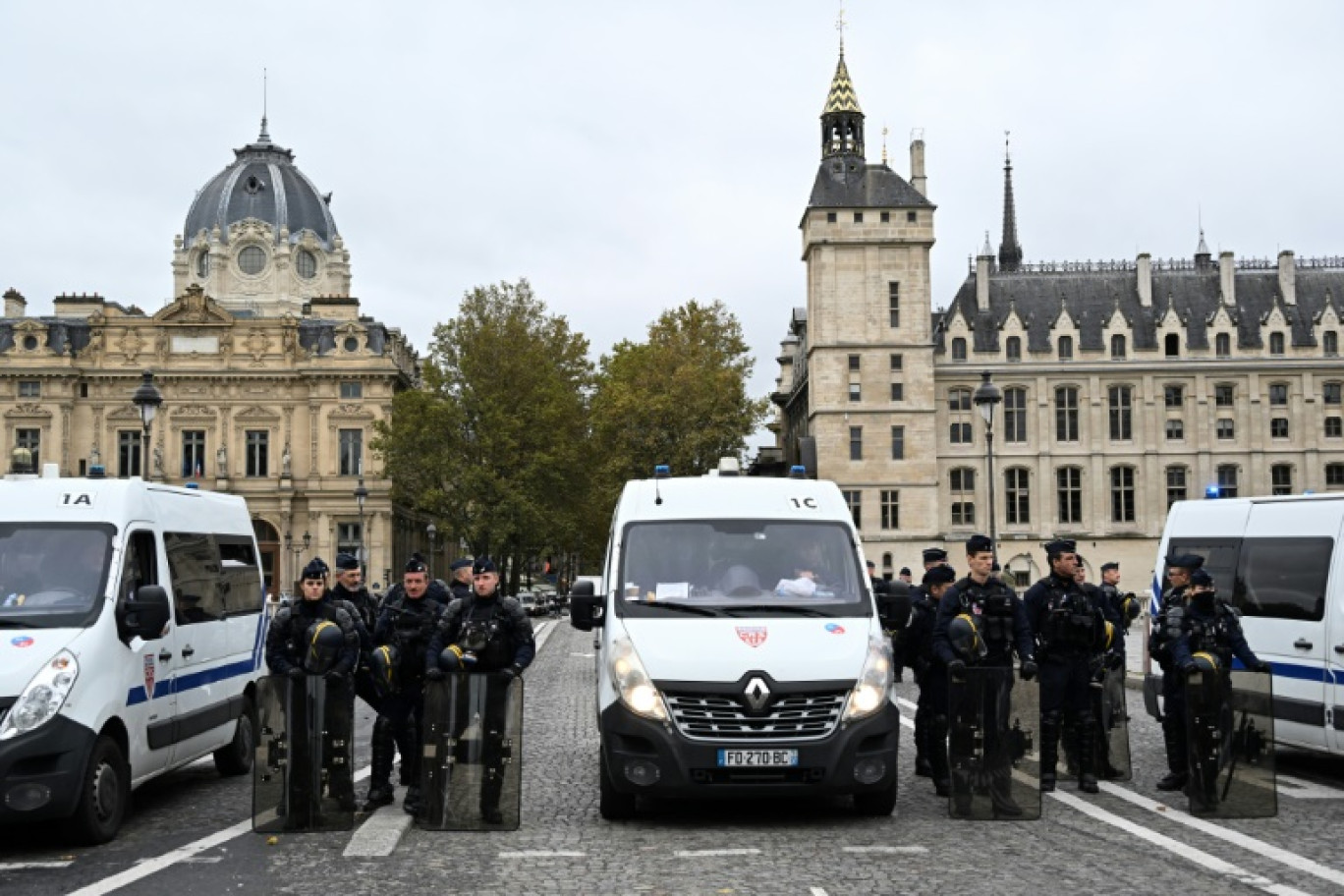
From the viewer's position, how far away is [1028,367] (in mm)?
81250

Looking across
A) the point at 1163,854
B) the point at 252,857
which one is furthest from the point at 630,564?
the point at 1163,854

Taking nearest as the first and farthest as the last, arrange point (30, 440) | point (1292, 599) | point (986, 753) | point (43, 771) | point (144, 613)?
point (43, 771) < point (144, 613) < point (986, 753) < point (1292, 599) < point (30, 440)

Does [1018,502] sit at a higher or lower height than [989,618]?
higher

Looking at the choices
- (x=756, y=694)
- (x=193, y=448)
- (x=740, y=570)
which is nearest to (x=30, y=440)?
(x=193, y=448)

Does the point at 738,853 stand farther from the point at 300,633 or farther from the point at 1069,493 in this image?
the point at 1069,493

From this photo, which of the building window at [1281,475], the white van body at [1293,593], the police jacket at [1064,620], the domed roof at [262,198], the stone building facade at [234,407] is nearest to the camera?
the police jacket at [1064,620]

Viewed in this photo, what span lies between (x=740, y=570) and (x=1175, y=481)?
240 ft

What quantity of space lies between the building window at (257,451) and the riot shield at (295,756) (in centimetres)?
7018

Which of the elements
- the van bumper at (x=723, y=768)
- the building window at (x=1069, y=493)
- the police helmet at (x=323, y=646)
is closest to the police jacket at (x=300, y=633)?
the police helmet at (x=323, y=646)

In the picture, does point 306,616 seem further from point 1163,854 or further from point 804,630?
point 1163,854

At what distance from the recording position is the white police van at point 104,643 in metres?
9.57

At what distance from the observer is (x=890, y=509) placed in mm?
77812

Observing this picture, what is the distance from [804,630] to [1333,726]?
15.8ft

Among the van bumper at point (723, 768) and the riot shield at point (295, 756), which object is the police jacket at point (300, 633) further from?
the van bumper at point (723, 768)
